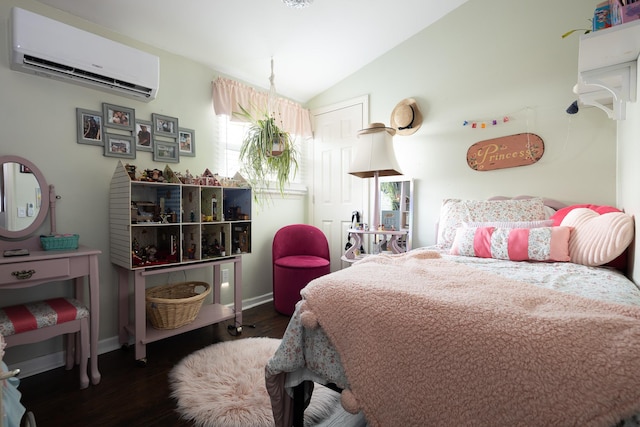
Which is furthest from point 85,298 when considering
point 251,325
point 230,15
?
point 230,15

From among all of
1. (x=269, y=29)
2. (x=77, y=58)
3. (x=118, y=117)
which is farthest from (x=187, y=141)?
(x=269, y=29)

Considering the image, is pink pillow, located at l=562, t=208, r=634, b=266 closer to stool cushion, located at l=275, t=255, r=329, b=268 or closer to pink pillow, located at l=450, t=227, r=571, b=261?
pink pillow, located at l=450, t=227, r=571, b=261

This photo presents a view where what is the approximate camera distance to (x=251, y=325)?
2.63 m

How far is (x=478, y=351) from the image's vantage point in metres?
0.72

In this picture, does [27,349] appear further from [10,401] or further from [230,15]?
[230,15]

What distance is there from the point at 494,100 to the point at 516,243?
1363 mm

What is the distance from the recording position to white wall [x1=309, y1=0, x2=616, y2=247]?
2.14m

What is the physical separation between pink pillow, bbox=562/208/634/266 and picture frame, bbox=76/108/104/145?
10.4 feet

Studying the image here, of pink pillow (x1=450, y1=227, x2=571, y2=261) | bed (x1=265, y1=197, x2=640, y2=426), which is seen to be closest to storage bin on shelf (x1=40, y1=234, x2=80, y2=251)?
bed (x1=265, y1=197, x2=640, y2=426)

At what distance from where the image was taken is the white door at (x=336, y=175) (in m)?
3.36

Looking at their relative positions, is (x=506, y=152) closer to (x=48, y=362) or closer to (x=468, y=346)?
(x=468, y=346)

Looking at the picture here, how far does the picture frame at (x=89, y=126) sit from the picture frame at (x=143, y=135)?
0.23m

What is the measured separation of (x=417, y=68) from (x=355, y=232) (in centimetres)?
172

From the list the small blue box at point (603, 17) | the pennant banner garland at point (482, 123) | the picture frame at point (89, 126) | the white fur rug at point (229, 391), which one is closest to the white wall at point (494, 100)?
the pennant banner garland at point (482, 123)
